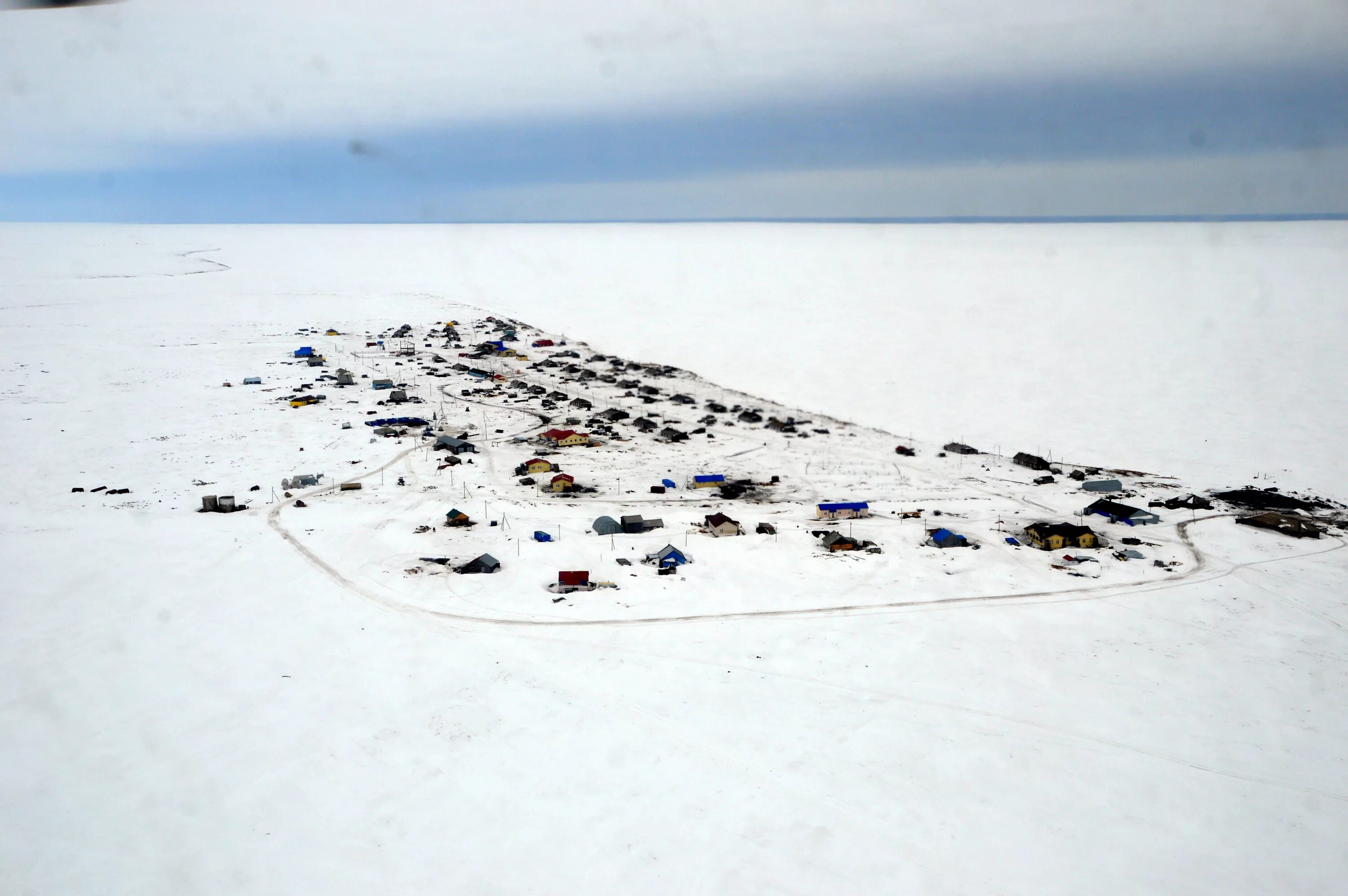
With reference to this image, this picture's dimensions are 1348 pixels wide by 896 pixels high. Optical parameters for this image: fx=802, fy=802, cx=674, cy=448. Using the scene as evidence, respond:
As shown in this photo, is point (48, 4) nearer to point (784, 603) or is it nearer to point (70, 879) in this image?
point (70, 879)

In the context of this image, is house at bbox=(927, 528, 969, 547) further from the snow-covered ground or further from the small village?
the snow-covered ground

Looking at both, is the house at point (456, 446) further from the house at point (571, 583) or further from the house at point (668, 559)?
the house at point (571, 583)

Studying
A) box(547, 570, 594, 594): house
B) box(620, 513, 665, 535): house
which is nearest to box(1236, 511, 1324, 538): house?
box(620, 513, 665, 535): house

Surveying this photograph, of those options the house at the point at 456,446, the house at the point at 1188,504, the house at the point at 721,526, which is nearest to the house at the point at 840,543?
the house at the point at 721,526

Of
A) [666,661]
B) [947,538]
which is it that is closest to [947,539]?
[947,538]

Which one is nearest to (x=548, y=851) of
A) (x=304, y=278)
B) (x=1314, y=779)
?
(x=1314, y=779)

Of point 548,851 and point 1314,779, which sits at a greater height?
point 1314,779
